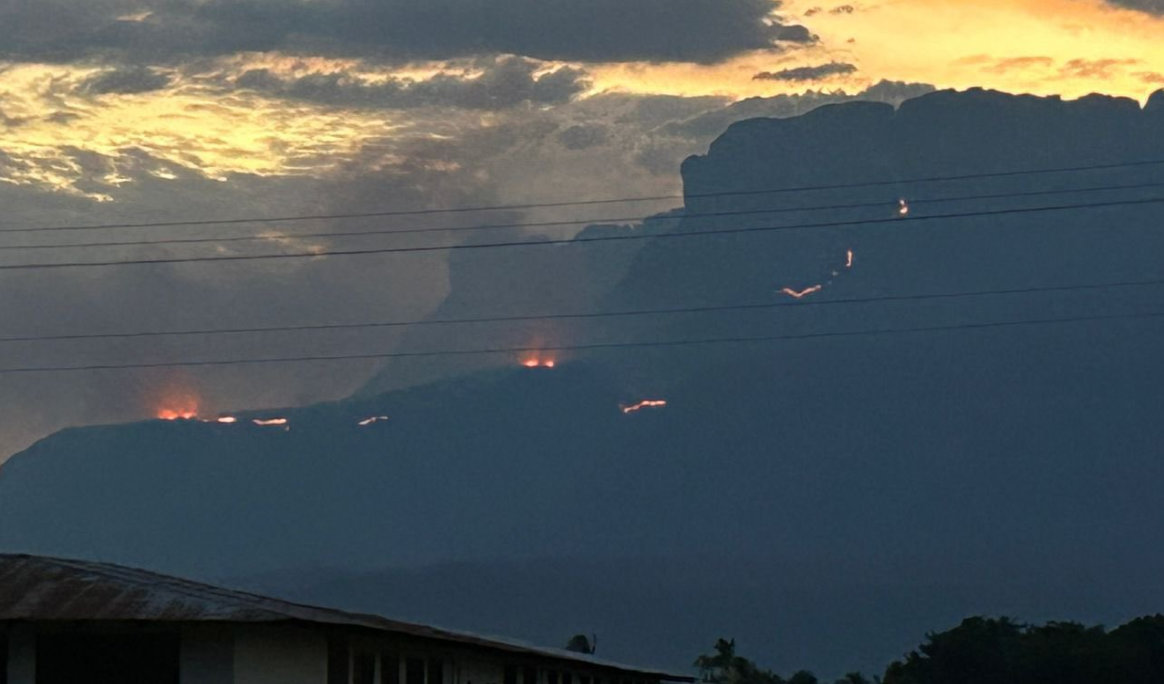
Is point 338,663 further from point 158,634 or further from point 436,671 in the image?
point 436,671

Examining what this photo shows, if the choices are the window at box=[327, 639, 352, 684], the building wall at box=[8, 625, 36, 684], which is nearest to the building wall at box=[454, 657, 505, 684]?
the window at box=[327, 639, 352, 684]

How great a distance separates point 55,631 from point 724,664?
11873 cm

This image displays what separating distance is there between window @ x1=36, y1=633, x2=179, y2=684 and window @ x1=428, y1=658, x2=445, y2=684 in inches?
367

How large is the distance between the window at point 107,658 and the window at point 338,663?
3.04 metres

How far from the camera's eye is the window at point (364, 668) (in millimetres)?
35781

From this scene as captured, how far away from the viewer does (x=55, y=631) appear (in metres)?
33.9

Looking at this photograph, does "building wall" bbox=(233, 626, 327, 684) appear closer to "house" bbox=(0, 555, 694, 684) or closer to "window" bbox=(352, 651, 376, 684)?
"house" bbox=(0, 555, 694, 684)

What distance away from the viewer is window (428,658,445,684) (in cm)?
4156

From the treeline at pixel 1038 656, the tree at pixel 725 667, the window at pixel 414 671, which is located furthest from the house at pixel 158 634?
the tree at pixel 725 667

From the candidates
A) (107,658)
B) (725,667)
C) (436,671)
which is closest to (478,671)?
(436,671)

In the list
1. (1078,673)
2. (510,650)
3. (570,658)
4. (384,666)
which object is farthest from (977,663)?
(384,666)

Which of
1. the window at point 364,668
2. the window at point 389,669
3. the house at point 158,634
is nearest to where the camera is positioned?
the house at point 158,634

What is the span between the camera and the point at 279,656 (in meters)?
33.4

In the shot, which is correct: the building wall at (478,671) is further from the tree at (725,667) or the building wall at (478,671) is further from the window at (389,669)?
the tree at (725,667)
